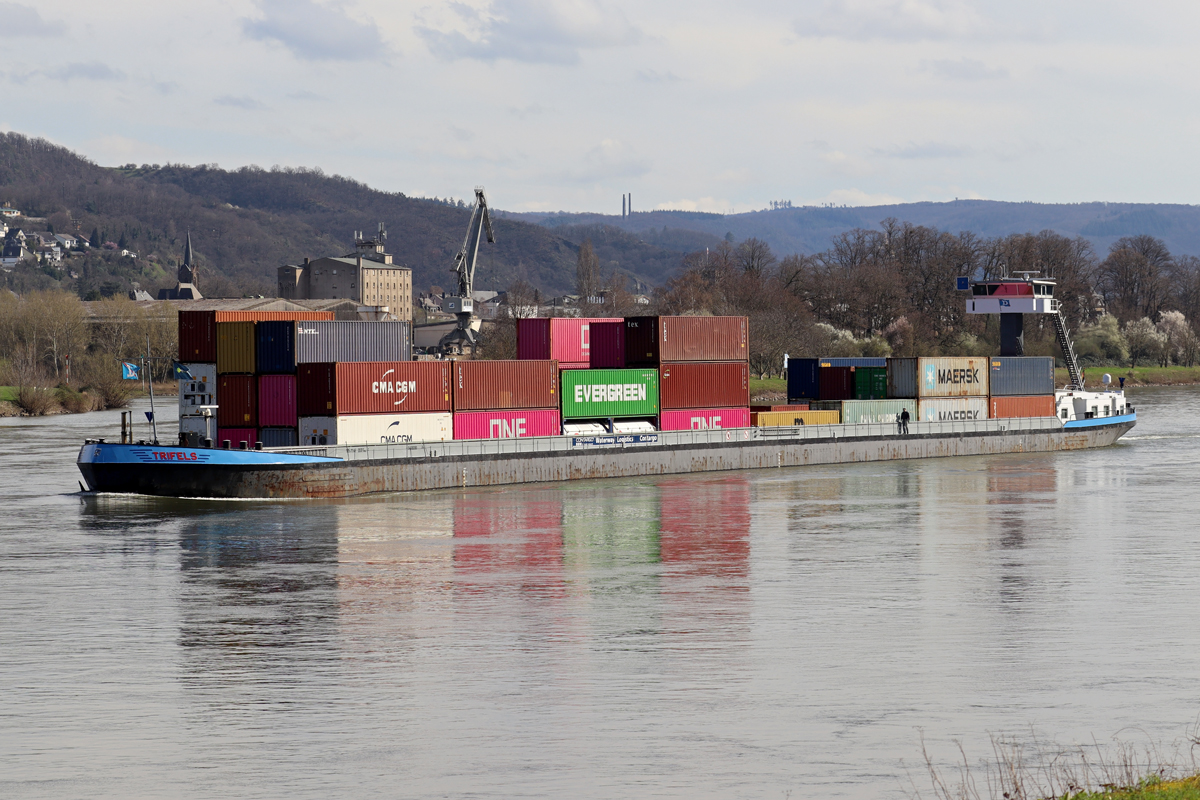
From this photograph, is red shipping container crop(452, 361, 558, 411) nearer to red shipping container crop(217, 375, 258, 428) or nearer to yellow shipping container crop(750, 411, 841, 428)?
red shipping container crop(217, 375, 258, 428)

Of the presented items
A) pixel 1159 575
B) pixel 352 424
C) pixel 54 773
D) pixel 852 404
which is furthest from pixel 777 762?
pixel 852 404

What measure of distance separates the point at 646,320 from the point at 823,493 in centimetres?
1056

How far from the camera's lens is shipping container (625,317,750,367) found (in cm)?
5356

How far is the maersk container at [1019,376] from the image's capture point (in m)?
67.6

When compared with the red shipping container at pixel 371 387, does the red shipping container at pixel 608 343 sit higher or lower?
higher

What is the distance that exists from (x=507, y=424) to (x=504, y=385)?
160cm

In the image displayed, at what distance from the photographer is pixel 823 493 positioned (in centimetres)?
4825

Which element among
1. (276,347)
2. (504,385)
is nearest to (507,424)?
(504,385)

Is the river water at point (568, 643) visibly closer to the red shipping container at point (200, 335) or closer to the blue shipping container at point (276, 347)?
the blue shipping container at point (276, 347)

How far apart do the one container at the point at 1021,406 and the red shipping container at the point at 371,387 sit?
32.2 metres

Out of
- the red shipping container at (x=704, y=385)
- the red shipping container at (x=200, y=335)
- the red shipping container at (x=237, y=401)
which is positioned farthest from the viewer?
the red shipping container at (x=704, y=385)

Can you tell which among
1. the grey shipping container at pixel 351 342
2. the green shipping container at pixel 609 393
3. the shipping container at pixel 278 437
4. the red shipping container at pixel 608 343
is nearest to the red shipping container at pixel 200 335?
the grey shipping container at pixel 351 342

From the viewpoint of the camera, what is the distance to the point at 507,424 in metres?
50.4

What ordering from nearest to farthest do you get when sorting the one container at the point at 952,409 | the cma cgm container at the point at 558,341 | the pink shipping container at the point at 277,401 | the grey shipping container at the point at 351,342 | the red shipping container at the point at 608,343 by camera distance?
the grey shipping container at the point at 351,342 < the pink shipping container at the point at 277,401 < the cma cgm container at the point at 558,341 < the red shipping container at the point at 608,343 < the one container at the point at 952,409
